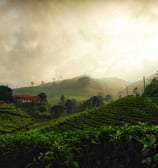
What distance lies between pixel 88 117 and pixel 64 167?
122 ft

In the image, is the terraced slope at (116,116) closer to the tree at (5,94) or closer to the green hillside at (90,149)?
the green hillside at (90,149)

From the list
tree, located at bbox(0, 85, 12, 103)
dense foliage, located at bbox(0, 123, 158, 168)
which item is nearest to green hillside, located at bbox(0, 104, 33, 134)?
tree, located at bbox(0, 85, 12, 103)

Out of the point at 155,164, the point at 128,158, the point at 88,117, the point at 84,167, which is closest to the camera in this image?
the point at 155,164

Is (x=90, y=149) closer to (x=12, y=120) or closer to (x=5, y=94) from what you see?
(x=12, y=120)

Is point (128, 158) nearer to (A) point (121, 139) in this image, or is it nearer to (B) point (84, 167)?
(A) point (121, 139)

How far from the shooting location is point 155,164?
28.2 feet

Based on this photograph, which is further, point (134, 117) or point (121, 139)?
point (134, 117)

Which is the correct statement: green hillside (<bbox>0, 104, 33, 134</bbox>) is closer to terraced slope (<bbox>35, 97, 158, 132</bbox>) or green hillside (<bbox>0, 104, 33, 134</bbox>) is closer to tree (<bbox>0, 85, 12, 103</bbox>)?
terraced slope (<bbox>35, 97, 158, 132</bbox>)

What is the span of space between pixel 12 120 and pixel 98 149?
212 feet

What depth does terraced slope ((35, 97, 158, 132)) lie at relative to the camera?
4269 cm

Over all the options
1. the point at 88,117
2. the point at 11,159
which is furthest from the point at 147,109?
the point at 11,159

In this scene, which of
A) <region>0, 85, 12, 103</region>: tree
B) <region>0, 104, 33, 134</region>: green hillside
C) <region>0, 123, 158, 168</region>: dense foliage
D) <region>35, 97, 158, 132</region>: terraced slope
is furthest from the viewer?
<region>0, 85, 12, 103</region>: tree

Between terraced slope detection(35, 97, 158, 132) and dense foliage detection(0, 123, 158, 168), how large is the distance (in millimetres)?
30192

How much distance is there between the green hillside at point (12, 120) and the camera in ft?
217
